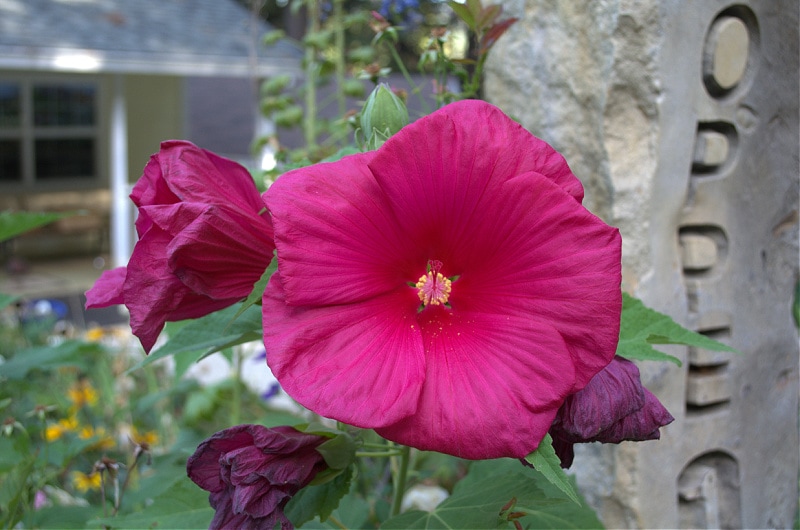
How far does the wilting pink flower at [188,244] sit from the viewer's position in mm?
760

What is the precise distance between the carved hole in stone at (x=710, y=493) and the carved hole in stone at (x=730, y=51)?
82 cm

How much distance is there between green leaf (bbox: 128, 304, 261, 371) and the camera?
3.24 feet

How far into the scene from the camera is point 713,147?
1576 millimetres

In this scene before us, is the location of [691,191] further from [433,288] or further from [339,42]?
[339,42]

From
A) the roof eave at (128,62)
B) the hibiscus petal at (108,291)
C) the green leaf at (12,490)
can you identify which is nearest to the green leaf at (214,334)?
the hibiscus petal at (108,291)

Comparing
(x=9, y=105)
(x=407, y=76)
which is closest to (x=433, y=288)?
(x=407, y=76)

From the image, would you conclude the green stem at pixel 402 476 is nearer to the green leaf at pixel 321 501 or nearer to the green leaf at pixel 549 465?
the green leaf at pixel 321 501

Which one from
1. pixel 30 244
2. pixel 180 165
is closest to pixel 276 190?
pixel 180 165

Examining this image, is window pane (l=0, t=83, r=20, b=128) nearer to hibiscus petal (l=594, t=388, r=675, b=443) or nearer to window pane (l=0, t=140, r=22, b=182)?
window pane (l=0, t=140, r=22, b=182)

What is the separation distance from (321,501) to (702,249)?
3.46 ft

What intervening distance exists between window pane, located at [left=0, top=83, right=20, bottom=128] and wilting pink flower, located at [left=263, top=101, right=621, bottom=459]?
1137 cm

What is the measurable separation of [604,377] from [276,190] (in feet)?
1.22

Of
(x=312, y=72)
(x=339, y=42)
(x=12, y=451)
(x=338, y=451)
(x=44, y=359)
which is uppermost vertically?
(x=339, y=42)

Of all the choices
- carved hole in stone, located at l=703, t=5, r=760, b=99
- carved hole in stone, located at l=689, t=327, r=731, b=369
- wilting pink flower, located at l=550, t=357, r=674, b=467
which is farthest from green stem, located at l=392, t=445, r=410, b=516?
carved hole in stone, located at l=703, t=5, r=760, b=99
